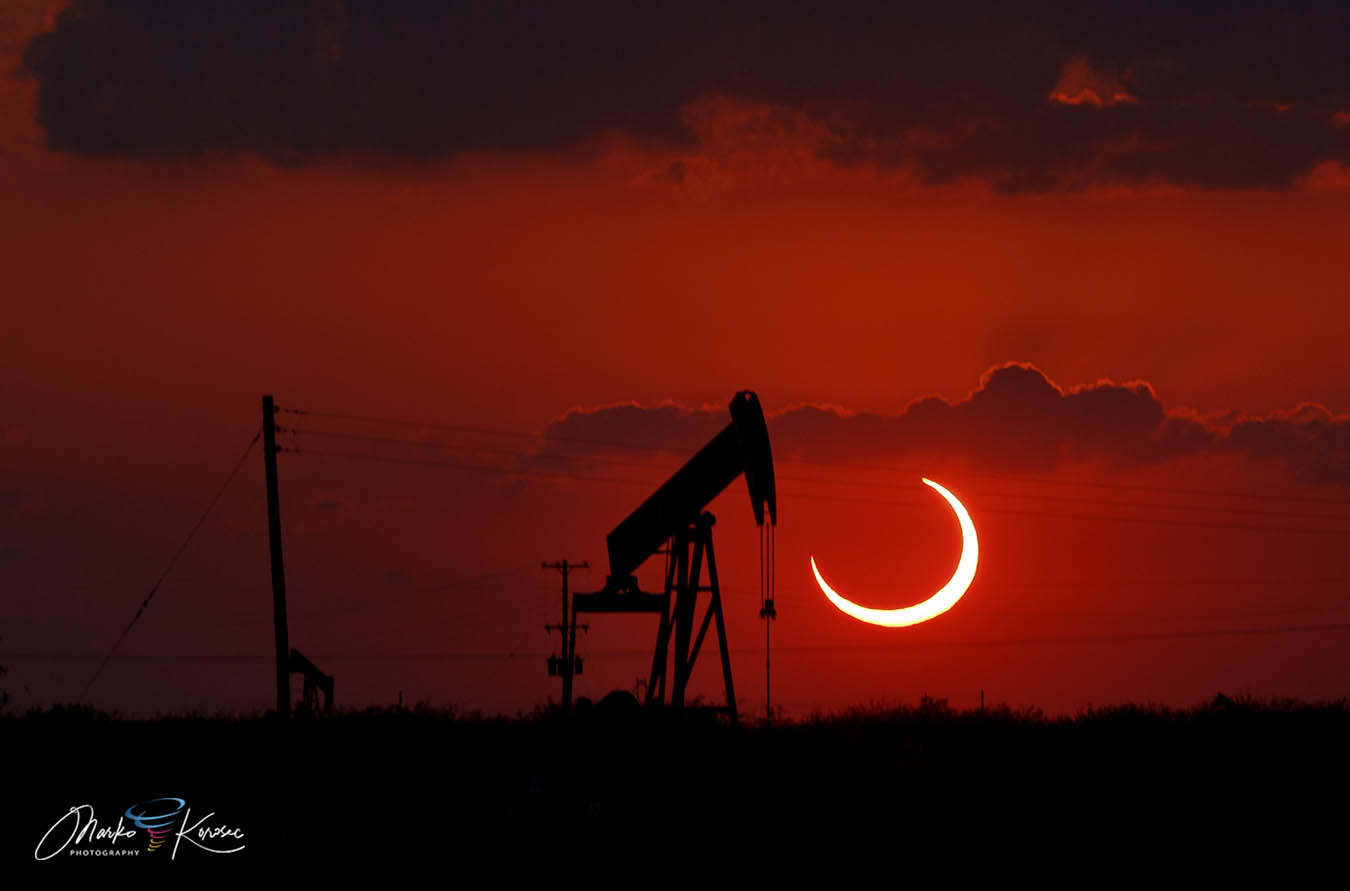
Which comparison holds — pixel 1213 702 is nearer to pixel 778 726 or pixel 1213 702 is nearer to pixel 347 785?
pixel 778 726

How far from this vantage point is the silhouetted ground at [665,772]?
16.2 m

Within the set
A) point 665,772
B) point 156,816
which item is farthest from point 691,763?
point 156,816

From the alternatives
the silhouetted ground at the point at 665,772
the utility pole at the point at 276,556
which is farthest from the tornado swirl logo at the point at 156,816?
the utility pole at the point at 276,556

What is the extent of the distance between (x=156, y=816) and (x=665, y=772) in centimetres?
575

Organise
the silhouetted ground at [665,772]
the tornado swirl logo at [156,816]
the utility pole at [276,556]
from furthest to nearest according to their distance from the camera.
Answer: the utility pole at [276,556], the silhouetted ground at [665,772], the tornado swirl logo at [156,816]

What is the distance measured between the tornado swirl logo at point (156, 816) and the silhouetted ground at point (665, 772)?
282 millimetres

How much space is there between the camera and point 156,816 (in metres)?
16.0

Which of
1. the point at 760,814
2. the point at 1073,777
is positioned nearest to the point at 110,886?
the point at 760,814

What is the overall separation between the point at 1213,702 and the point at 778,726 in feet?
22.9

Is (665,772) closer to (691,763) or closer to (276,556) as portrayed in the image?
(691,763)

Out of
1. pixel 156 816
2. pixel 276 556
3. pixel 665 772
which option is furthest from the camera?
pixel 276 556

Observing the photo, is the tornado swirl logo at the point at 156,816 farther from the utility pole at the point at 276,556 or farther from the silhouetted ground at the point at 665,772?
the utility pole at the point at 276,556

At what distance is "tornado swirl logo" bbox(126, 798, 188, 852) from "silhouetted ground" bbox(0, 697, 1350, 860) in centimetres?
28

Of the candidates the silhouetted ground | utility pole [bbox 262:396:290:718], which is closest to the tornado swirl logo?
the silhouetted ground
